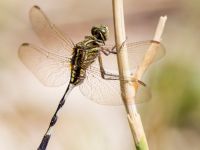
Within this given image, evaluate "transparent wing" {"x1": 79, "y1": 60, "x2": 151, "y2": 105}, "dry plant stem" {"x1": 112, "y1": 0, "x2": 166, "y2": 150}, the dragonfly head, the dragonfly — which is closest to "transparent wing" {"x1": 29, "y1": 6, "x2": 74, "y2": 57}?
the dragonfly

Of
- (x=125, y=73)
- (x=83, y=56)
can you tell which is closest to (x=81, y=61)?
(x=83, y=56)

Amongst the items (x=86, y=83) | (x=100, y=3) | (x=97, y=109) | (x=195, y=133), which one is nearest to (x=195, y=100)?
(x=195, y=133)

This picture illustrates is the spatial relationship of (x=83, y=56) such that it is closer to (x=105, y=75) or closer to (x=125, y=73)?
(x=105, y=75)

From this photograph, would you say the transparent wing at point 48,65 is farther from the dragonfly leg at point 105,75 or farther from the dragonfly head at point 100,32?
the dragonfly head at point 100,32

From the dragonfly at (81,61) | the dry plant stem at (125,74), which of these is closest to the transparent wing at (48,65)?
the dragonfly at (81,61)

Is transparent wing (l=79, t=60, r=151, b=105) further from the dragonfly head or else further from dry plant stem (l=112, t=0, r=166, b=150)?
dry plant stem (l=112, t=0, r=166, b=150)

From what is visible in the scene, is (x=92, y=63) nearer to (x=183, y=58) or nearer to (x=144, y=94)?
(x=144, y=94)

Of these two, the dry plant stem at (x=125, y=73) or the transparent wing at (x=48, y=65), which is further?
the transparent wing at (x=48, y=65)
